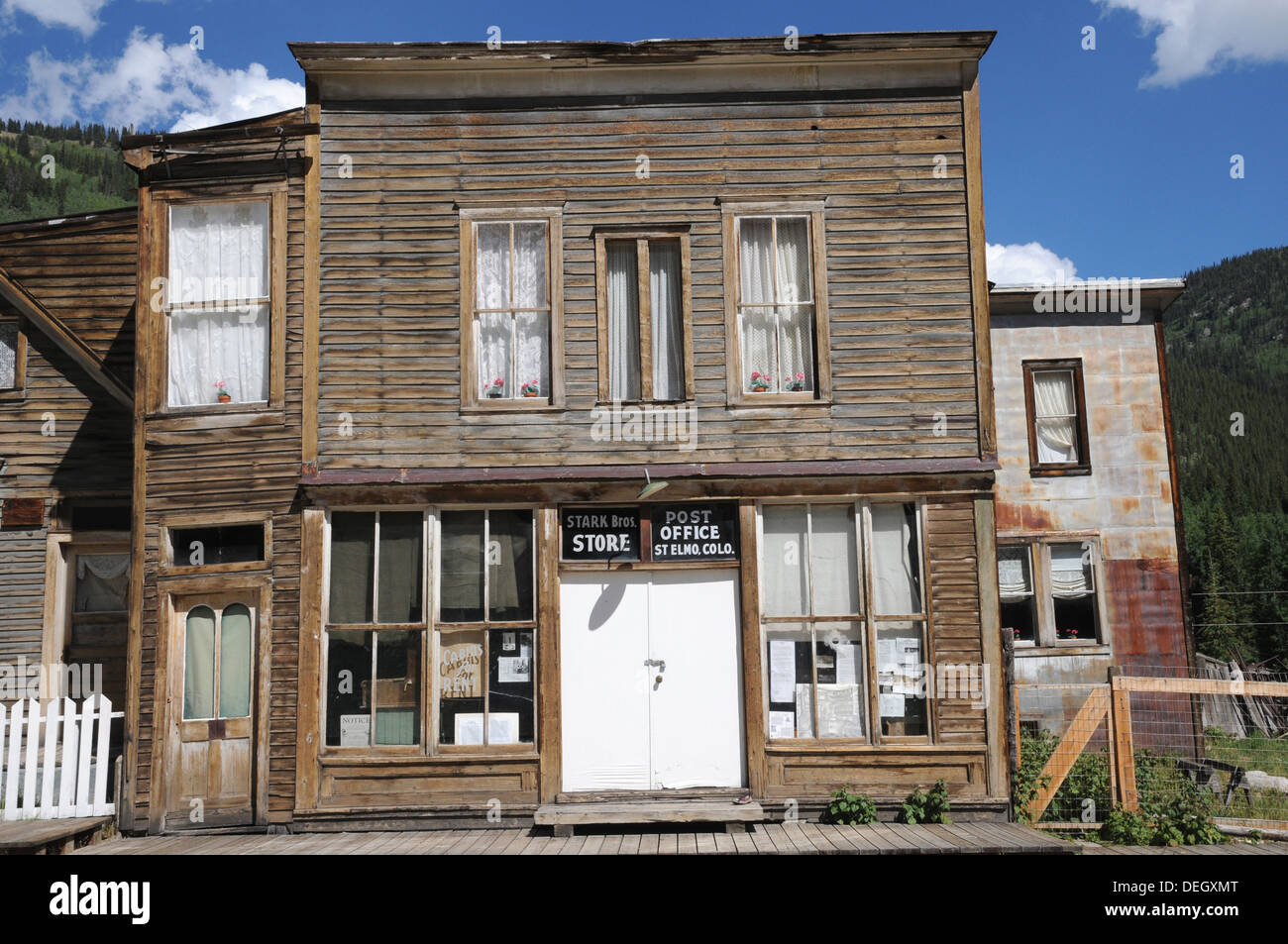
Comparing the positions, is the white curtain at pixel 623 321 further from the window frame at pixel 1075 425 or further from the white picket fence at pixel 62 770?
the window frame at pixel 1075 425

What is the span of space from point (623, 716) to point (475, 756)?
1.47 m

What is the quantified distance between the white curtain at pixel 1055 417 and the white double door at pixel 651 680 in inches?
333

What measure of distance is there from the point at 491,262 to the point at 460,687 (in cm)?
436

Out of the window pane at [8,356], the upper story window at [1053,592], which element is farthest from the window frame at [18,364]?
the upper story window at [1053,592]

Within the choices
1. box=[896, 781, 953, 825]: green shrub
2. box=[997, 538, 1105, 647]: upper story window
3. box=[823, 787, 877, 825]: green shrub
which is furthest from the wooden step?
box=[997, 538, 1105, 647]: upper story window

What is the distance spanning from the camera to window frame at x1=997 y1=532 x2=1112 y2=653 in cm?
1573

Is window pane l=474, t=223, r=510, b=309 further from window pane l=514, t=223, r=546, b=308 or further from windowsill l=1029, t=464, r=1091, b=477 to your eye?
windowsill l=1029, t=464, r=1091, b=477

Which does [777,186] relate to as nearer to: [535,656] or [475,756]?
[535,656]

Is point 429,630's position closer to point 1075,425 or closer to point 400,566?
point 400,566

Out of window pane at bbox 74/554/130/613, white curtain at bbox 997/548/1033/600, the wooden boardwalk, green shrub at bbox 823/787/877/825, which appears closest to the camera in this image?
the wooden boardwalk

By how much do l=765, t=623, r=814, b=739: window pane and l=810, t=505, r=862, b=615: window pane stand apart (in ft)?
1.19

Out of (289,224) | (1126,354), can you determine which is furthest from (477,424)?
(1126,354)

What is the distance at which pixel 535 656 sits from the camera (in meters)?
10.0

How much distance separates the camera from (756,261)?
1073cm
